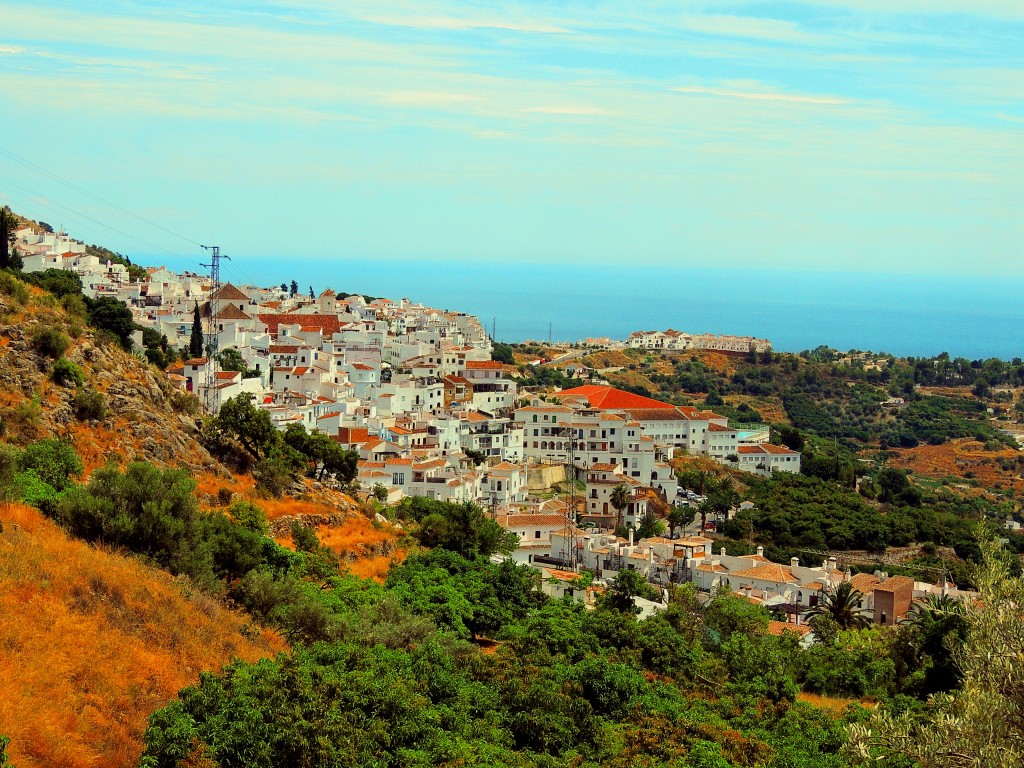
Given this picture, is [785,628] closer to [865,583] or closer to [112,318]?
[865,583]

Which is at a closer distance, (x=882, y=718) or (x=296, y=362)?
(x=882, y=718)

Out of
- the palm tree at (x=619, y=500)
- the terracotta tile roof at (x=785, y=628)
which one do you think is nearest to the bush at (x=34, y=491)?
the terracotta tile roof at (x=785, y=628)

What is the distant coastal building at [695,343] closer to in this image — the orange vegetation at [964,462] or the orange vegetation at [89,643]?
the orange vegetation at [964,462]

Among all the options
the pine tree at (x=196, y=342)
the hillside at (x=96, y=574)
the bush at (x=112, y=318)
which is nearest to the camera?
the hillside at (x=96, y=574)

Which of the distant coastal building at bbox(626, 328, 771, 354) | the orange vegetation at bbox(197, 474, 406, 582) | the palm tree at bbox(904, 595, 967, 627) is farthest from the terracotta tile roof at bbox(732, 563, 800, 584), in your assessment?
the distant coastal building at bbox(626, 328, 771, 354)

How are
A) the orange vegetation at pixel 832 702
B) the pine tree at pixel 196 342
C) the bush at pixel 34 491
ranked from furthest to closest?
the pine tree at pixel 196 342 < the orange vegetation at pixel 832 702 < the bush at pixel 34 491

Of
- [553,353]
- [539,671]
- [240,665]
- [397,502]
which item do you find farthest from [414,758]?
[553,353]

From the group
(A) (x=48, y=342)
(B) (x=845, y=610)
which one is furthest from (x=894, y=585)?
(A) (x=48, y=342)

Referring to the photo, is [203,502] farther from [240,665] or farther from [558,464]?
Answer: [558,464]
